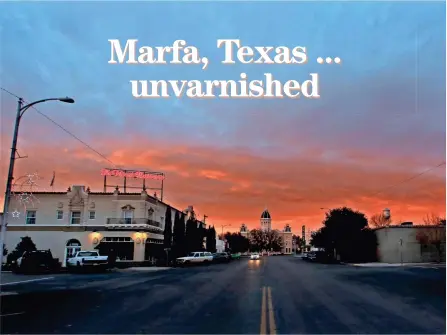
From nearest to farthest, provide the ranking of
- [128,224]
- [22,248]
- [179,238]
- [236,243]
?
1. [22,248]
2. [128,224]
3. [179,238]
4. [236,243]

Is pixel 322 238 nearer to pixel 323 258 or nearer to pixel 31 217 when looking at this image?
pixel 323 258

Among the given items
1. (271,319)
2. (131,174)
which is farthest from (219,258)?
(271,319)

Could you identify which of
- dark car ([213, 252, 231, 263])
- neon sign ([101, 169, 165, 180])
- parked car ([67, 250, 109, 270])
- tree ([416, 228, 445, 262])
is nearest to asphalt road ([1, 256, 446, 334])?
parked car ([67, 250, 109, 270])

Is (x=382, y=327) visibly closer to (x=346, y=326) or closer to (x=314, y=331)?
(x=346, y=326)

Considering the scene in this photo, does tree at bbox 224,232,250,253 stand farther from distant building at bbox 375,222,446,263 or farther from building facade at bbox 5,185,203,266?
building facade at bbox 5,185,203,266

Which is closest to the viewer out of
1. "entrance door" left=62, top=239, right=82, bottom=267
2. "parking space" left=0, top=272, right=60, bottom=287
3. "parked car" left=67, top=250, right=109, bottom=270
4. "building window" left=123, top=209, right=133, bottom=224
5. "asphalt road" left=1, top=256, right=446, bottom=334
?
"asphalt road" left=1, top=256, right=446, bottom=334

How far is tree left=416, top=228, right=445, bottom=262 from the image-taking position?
58.2 metres

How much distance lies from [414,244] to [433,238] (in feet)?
8.01

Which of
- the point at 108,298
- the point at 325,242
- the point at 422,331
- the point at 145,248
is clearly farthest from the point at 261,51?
the point at 325,242

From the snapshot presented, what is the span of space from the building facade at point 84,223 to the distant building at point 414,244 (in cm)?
3156

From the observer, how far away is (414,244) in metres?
59.3

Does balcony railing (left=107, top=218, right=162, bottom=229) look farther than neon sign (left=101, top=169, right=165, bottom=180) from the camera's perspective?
No

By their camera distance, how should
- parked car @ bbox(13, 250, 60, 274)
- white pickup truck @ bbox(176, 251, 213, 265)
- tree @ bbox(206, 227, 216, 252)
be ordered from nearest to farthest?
parked car @ bbox(13, 250, 60, 274) → white pickup truck @ bbox(176, 251, 213, 265) → tree @ bbox(206, 227, 216, 252)

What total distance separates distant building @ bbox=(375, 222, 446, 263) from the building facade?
3156 cm
